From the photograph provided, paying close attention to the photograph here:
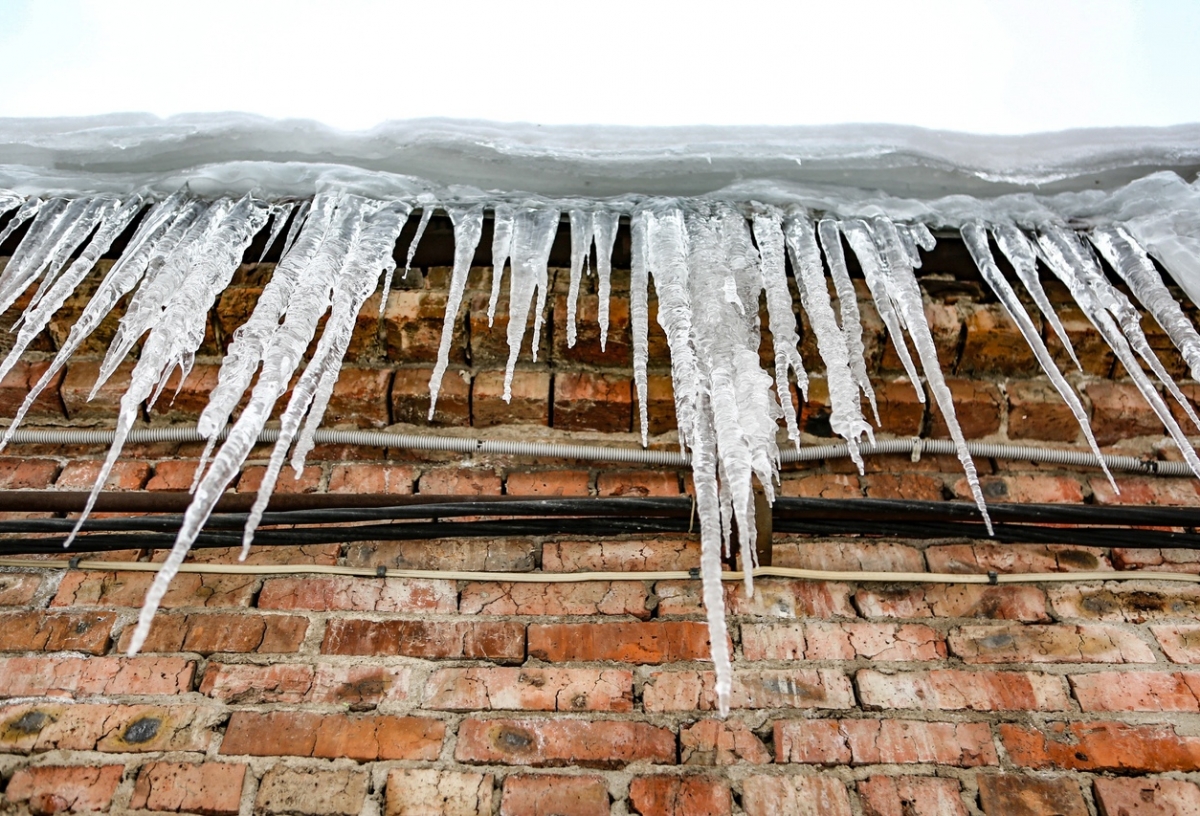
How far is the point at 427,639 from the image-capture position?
4.33ft

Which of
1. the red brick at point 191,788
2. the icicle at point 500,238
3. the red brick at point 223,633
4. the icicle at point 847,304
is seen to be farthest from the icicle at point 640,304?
the red brick at point 191,788

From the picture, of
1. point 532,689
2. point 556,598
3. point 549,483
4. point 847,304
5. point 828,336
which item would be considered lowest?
point 532,689

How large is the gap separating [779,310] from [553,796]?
2.81 ft

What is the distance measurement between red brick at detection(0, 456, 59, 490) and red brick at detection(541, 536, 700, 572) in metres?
0.98

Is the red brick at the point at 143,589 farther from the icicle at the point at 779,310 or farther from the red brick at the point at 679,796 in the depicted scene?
the icicle at the point at 779,310

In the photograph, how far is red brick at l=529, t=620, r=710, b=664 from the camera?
4.27 ft

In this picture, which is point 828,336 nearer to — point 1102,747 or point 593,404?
point 593,404

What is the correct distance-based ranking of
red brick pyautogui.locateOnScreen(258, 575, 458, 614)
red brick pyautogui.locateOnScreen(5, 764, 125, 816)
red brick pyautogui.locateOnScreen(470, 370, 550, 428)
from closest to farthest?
red brick pyautogui.locateOnScreen(5, 764, 125, 816) → red brick pyautogui.locateOnScreen(258, 575, 458, 614) → red brick pyautogui.locateOnScreen(470, 370, 550, 428)

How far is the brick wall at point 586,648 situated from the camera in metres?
1.16

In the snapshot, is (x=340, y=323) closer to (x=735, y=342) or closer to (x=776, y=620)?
(x=735, y=342)

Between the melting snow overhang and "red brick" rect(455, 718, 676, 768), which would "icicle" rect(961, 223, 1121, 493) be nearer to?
the melting snow overhang

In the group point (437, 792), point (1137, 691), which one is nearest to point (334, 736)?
point (437, 792)

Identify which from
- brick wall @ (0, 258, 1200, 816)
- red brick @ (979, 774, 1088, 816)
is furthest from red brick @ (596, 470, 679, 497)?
red brick @ (979, 774, 1088, 816)

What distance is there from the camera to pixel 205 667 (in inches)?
50.5
